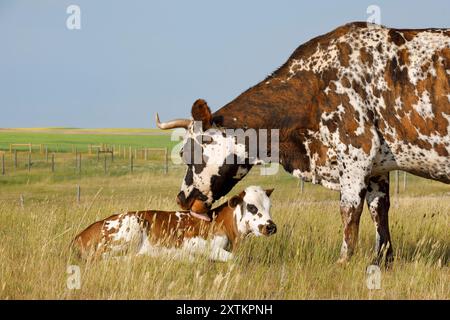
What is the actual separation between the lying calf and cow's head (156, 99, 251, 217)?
0.41 m

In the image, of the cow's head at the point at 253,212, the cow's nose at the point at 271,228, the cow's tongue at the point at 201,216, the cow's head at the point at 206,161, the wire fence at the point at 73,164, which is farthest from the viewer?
the wire fence at the point at 73,164

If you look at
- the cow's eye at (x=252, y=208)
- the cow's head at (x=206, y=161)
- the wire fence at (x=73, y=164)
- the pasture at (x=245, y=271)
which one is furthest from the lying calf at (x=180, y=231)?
the wire fence at (x=73, y=164)

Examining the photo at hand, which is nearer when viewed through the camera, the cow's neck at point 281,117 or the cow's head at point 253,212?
the cow's head at point 253,212

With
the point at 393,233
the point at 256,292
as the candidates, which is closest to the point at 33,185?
the point at 393,233

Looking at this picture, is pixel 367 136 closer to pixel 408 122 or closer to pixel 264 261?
pixel 408 122

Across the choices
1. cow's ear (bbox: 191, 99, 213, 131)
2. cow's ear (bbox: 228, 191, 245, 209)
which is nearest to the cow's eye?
cow's ear (bbox: 228, 191, 245, 209)

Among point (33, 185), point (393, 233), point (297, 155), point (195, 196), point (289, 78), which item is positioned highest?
point (289, 78)

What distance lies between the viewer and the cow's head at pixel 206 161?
8.55 m

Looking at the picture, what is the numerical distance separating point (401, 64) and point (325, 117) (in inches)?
43.1

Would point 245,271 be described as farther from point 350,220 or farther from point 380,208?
point 380,208

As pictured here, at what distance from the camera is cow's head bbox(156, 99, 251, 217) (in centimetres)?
855

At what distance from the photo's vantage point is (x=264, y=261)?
8289 mm

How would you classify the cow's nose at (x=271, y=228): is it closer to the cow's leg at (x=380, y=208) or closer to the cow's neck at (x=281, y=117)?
the cow's neck at (x=281, y=117)

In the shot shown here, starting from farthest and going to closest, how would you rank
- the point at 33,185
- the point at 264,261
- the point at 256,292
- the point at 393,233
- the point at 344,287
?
the point at 33,185 → the point at 393,233 → the point at 264,261 → the point at 344,287 → the point at 256,292
